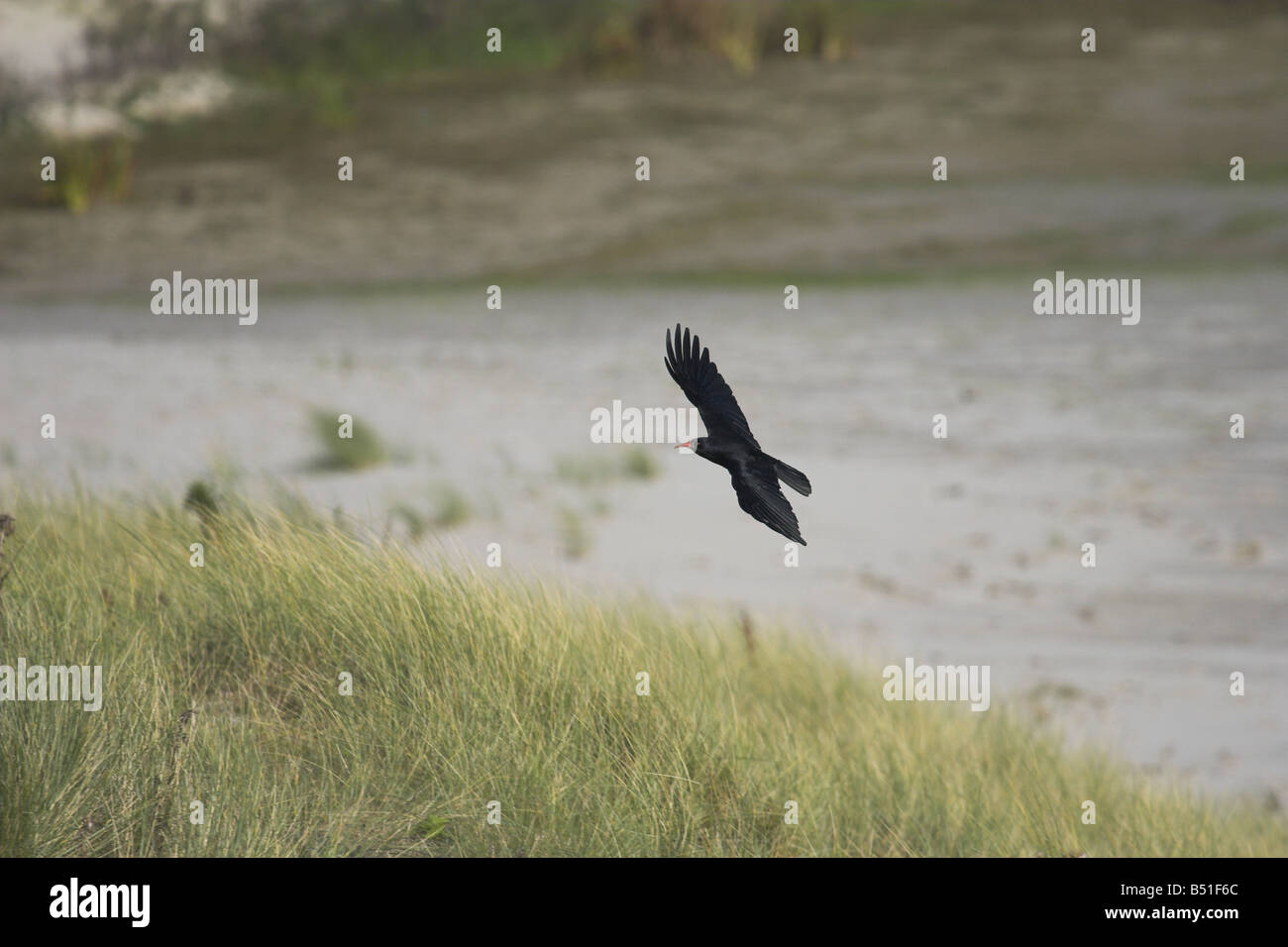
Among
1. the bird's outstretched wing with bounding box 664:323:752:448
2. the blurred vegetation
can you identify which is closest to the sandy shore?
the blurred vegetation

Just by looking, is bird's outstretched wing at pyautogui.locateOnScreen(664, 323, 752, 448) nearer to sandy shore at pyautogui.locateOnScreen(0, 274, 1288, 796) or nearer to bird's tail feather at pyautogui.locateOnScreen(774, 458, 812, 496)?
bird's tail feather at pyautogui.locateOnScreen(774, 458, 812, 496)

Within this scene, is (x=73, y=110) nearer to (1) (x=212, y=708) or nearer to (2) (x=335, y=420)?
(2) (x=335, y=420)

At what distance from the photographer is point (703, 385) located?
3605mm

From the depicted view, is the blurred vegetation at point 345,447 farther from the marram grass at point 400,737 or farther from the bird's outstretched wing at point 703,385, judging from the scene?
the bird's outstretched wing at point 703,385

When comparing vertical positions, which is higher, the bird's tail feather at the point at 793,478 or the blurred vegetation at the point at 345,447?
the blurred vegetation at the point at 345,447

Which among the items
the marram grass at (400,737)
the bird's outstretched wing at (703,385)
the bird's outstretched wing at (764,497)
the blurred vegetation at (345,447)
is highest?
the blurred vegetation at (345,447)

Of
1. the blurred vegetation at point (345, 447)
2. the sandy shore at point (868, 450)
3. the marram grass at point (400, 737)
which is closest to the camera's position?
the marram grass at point (400, 737)

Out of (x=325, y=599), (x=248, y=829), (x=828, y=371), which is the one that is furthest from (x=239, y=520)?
(x=828, y=371)

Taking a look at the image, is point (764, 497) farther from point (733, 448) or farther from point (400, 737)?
point (400, 737)

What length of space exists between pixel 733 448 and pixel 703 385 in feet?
0.91

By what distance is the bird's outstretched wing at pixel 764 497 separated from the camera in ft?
10.4

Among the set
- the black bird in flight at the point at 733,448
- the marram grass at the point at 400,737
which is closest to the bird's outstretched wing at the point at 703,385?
the black bird in flight at the point at 733,448

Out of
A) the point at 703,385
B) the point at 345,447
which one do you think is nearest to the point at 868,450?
the point at 345,447

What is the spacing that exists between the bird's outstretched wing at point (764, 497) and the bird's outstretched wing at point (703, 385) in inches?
7.0
